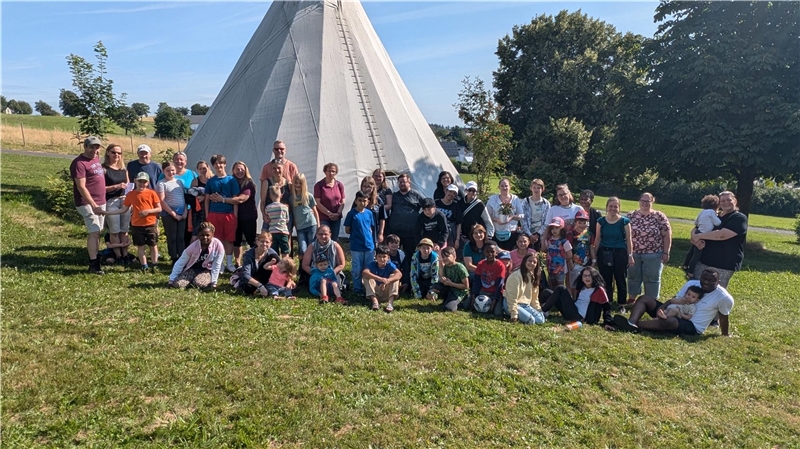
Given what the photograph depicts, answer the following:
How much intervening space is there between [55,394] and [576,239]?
19.5 feet

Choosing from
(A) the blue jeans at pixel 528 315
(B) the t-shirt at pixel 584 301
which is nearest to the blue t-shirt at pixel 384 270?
(A) the blue jeans at pixel 528 315

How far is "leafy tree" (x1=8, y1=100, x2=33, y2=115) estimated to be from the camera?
206 ft

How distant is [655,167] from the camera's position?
14812 millimetres

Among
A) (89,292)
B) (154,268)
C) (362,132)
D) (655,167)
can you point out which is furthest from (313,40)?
(655,167)

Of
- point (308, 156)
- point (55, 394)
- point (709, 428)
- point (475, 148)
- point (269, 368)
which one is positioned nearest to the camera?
point (55, 394)

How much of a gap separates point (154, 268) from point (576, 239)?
5896mm

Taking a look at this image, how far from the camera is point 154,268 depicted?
6.85 metres

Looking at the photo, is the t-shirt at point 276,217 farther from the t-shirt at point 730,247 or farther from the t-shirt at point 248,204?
the t-shirt at point 730,247

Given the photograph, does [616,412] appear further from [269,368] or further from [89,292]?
[89,292]

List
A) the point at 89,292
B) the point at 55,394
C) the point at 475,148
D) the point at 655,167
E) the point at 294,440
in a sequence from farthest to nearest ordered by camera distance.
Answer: the point at 655,167 < the point at 475,148 < the point at 89,292 < the point at 55,394 < the point at 294,440

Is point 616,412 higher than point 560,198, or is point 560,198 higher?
point 560,198

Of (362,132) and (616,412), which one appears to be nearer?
(616,412)

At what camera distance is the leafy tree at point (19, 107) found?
6292cm

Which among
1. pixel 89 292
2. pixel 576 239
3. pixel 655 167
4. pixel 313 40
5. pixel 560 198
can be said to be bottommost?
pixel 89 292
